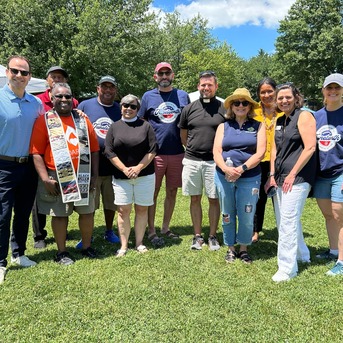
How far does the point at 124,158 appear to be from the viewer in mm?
4590

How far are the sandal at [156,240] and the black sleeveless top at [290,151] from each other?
2.03 meters

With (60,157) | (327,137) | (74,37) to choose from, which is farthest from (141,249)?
(74,37)

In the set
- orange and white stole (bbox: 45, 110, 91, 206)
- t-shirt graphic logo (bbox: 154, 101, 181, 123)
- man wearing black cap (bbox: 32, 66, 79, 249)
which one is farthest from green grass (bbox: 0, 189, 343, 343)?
t-shirt graphic logo (bbox: 154, 101, 181, 123)

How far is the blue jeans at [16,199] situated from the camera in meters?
4.02

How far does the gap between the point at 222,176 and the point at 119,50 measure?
21.8 metres

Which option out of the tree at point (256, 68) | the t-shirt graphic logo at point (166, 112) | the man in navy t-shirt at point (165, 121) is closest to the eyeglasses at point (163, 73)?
the man in navy t-shirt at point (165, 121)

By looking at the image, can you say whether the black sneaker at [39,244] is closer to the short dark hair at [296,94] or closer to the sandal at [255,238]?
the sandal at [255,238]

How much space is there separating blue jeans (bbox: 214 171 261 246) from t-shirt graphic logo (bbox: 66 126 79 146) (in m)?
1.81

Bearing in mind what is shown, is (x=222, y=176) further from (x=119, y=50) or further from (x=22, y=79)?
(x=119, y=50)

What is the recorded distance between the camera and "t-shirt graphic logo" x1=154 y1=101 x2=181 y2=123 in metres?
5.23

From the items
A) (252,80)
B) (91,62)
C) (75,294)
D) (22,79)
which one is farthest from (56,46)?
(252,80)

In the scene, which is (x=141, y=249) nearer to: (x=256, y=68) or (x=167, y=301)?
(x=167, y=301)

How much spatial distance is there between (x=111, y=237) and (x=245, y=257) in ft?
6.93

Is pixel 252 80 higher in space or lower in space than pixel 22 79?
higher
